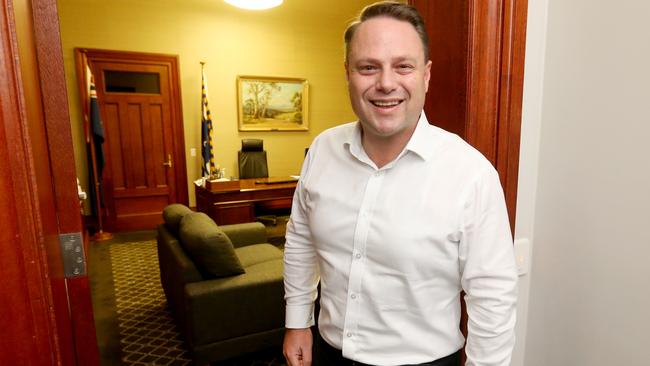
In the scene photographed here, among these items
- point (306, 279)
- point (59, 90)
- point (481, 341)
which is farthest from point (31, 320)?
point (481, 341)

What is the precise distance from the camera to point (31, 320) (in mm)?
697

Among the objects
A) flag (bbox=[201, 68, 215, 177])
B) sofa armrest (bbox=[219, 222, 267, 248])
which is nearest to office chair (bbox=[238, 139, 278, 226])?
flag (bbox=[201, 68, 215, 177])

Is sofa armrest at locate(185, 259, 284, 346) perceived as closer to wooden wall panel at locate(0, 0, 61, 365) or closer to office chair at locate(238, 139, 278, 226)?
wooden wall panel at locate(0, 0, 61, 365)

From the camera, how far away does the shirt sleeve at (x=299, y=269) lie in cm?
126

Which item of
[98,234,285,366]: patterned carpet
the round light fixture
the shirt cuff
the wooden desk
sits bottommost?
[98,234,285,366]: patterned carpet

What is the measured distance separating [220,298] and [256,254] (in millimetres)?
831

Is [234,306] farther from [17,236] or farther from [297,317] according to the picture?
[17,236]

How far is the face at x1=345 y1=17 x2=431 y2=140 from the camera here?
94 centimetres

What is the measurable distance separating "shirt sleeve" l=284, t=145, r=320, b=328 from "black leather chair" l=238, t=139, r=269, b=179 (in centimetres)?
471

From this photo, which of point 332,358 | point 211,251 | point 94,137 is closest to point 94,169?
point 94,137

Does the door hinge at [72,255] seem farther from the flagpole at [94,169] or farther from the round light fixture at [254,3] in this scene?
the flagpole at [94,169]

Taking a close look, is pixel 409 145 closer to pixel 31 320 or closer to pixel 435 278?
pixel 435 278

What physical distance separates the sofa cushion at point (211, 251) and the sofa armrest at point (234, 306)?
58mm

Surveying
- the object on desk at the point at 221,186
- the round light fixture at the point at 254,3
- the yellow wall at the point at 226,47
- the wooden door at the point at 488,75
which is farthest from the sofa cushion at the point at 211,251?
the yellow wall at the point at 226,47
